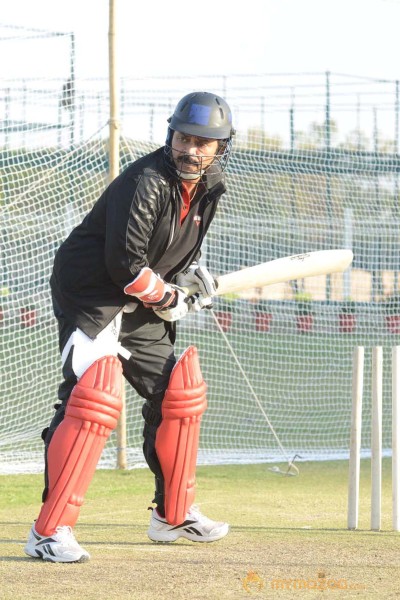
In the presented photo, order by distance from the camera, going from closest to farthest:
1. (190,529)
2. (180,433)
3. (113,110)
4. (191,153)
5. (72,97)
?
1. (191,153)
2. (180,433)
3. (190,529)
4. (113,110)
5. (72,97)

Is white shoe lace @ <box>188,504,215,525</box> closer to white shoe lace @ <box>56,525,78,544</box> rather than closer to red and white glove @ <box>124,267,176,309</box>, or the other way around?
white shoe lace @ <box>56,525,78,544</box>

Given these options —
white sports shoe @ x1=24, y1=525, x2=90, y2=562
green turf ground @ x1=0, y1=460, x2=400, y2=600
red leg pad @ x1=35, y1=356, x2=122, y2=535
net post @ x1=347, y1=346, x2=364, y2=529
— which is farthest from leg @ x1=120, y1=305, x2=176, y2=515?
net post @ x1=347, y1=346, x2=364, y2=529

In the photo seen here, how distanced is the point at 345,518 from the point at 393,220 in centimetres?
998

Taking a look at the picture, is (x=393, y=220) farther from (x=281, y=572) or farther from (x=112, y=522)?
(x=281, y=572)

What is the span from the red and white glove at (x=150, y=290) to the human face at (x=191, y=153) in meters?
0.42

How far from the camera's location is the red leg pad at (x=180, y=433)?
418cm

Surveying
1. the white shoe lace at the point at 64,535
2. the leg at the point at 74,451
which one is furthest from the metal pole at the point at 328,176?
the white shoe lace at the point at 64,535

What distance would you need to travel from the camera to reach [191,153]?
4.04 m

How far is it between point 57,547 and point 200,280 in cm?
123

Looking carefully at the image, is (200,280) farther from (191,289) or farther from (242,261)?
(242,261)

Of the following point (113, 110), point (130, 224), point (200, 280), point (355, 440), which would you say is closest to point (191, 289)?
point (200, 280)

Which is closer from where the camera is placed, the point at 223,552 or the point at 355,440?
the point at 223,552

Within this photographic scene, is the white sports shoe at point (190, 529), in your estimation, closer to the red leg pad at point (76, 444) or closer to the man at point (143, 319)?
the man at point (143, 319)

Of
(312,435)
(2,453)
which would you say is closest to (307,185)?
(312,435)
